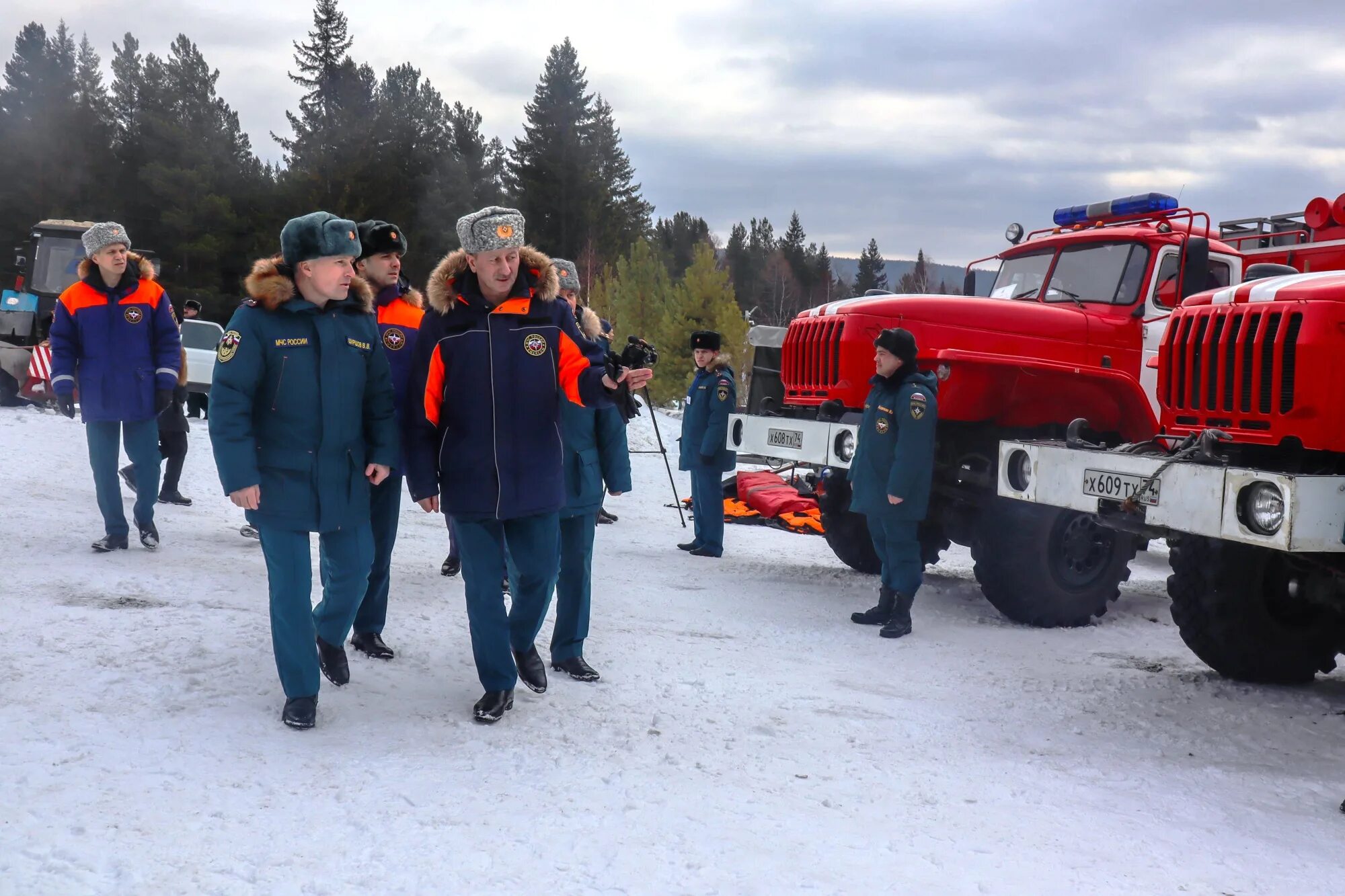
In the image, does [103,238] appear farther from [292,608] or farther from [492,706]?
[492,706]

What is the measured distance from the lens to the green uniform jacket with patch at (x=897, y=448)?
629cm

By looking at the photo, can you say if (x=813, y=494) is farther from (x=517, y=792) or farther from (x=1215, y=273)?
(x=517, y=792)

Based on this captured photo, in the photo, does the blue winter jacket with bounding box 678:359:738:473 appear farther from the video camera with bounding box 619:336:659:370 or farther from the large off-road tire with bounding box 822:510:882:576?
the video camera with bounding box 619:336:659:370

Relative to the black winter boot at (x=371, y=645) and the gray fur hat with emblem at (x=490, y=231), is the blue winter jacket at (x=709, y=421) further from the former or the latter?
the gray fur hat with emblem at (x=490, y=231)

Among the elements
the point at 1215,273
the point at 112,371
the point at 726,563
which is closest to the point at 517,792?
the point at 112,371

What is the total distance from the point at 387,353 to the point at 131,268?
103 inches

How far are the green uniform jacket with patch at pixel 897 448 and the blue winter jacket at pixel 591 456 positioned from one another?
1.92 m

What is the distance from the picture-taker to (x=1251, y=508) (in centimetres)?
410

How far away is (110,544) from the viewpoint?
6.36 metres

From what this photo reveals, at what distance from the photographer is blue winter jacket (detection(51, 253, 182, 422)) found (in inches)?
246

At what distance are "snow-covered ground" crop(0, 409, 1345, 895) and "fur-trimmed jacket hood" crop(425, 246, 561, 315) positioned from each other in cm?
148

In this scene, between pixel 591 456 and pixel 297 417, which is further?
pixel 591 456

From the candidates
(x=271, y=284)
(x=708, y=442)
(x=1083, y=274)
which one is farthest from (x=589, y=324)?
(x=1083, y=274)

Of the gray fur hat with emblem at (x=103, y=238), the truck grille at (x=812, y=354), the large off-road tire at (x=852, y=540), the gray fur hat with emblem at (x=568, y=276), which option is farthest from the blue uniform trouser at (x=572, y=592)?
the large off-road tire at (x=852, y=540)
